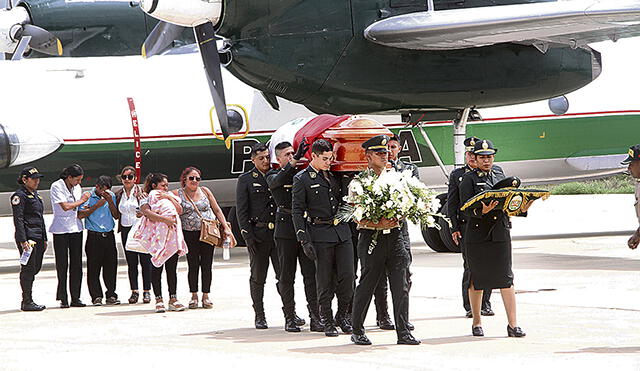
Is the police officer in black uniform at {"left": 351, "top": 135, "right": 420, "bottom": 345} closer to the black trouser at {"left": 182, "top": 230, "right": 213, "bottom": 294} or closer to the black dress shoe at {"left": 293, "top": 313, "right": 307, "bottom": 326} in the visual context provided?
the black dress shoe at {"left": 293, "top": 313, "right": 307, "bottom": 326}

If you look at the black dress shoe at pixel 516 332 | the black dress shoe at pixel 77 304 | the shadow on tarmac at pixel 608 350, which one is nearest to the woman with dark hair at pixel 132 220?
the black dress shoe at pixel 77 304

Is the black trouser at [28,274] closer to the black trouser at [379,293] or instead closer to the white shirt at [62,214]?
the white shirt at [62,214]

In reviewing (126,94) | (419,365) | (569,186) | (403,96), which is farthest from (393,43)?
(569,186)

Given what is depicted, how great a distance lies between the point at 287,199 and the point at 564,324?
2.79 m

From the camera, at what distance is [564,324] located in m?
9.77

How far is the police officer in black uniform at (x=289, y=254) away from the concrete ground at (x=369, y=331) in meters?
0.19

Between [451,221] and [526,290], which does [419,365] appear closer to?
[451,221]

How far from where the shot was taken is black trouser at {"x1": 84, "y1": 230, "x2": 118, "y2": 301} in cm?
1262

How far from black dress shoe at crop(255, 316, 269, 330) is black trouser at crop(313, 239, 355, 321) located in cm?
81

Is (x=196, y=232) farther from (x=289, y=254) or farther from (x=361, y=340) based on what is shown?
(x=361, y=340)

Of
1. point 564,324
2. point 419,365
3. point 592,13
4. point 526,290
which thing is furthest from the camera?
point 592,13

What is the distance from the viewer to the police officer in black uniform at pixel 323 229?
944cm

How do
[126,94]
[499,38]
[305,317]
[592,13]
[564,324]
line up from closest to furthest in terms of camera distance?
1. [564,324]
2. [305,317]
3. [592,13]
4. [499,38]
5. [126,94]

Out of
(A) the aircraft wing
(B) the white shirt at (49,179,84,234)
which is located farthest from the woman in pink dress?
(A) the aircraft wing
